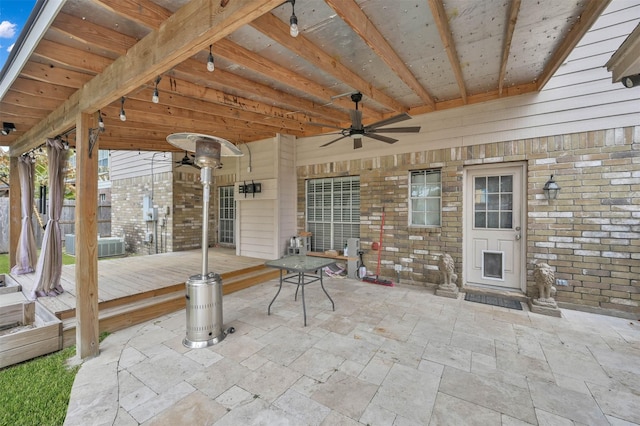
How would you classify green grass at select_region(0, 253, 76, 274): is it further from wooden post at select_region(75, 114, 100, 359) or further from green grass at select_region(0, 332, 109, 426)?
wooden post at select_region(75, 114, 100, 359)

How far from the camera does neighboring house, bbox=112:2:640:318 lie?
138 inches

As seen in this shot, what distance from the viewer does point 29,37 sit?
2092mm

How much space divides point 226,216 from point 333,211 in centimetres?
377

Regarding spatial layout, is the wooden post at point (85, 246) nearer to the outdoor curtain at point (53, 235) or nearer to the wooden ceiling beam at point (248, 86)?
the wooden ceiling beam at point (248, 86)

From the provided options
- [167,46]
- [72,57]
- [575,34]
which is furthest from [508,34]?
[72,57]

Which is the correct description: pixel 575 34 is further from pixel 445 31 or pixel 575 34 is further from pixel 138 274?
pixel 138 274

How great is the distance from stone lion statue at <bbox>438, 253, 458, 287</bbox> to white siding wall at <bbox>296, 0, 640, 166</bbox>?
1991mm

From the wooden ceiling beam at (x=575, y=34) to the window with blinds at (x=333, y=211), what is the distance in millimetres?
3439

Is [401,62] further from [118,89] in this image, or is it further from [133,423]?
[133,423]

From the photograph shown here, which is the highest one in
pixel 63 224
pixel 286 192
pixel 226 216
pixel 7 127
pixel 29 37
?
pixel 29 37

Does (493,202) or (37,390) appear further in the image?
(493,202)

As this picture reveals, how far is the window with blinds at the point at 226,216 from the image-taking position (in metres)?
8.05

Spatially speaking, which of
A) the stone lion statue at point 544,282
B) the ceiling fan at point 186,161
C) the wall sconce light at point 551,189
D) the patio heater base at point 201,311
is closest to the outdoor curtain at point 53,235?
the patio heater base at point 201,311

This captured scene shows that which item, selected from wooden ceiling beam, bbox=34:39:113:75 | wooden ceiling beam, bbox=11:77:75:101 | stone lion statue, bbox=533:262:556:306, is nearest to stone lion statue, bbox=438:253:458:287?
stone lion statue, bbox=533:262:556:306
